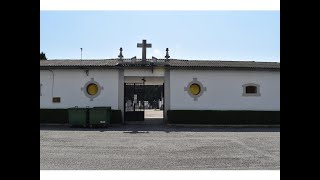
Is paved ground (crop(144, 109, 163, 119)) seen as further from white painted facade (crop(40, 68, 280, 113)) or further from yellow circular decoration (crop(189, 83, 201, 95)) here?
yellow circular decoration (crop(189, 83, 201, 95))

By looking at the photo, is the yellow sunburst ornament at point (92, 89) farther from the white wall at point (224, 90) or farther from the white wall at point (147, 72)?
the white wall at point (224, 90)

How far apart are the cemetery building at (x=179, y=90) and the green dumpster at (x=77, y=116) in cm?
135

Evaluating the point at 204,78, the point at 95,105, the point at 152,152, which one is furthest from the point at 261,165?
the point at 95,105

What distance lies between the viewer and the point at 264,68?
62.0 ft

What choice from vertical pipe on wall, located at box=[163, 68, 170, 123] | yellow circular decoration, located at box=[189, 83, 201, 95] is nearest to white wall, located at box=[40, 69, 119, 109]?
vertical pipe on wall, located at box=[163, 68, 170, 123]

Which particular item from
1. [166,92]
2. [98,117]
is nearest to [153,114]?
[166,92]

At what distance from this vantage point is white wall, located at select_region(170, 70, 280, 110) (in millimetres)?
18359

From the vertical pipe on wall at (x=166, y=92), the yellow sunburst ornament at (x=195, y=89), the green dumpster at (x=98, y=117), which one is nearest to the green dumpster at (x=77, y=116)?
the green dumpster at (x=98, y=117)
